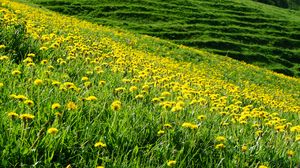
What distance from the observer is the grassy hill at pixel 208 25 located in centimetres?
4838

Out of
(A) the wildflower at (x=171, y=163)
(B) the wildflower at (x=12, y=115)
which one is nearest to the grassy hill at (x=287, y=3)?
(A) the wildflower at (x=171, y=163)

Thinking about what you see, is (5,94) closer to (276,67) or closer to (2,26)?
(2,26)

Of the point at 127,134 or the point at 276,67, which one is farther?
the point at 276,67

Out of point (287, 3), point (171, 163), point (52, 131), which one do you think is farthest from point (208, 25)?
point (287, 3)

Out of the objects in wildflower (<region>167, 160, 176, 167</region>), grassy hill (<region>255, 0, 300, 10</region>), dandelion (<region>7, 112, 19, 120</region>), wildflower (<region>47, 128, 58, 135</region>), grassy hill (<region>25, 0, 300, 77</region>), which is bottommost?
grassy hill (<region>25, 0, 300, 77</region>)

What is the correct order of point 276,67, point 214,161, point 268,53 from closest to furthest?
point 214,161
point 276,67
point 268,53

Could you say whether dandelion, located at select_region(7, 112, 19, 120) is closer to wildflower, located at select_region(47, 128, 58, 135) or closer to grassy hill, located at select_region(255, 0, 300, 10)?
wildflower, located at select_region(47, 128, 58, 135)

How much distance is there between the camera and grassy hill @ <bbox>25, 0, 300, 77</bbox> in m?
48.4

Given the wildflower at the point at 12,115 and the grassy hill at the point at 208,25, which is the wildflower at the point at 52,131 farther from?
the grassy hill at the point at 208,25

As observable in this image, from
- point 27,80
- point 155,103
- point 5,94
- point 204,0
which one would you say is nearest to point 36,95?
point 5,94

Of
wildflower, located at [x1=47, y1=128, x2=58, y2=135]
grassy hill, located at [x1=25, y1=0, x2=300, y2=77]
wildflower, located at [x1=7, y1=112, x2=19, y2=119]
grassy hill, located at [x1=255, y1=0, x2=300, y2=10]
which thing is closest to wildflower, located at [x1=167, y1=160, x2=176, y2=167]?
wildflower, located at [x1=47, y1=128, x2=58, y2=135]

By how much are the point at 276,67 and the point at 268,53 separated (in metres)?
4.47

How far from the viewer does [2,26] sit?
7695mm

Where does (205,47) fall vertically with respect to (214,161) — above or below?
below
